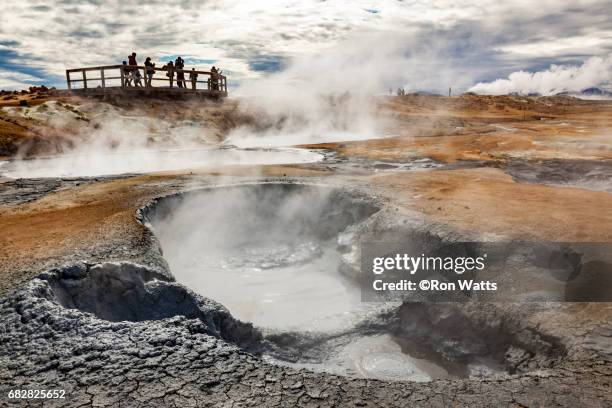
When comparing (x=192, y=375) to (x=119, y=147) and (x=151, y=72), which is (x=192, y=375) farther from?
(x=151, y=72)

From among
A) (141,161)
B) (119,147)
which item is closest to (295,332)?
(141,161)

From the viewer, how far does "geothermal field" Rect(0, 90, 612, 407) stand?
336 centimetres

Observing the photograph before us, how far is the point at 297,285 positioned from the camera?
7.70 metres

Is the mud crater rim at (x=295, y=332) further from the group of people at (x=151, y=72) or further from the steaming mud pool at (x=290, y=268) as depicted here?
the group of people at (x=151, y=72)

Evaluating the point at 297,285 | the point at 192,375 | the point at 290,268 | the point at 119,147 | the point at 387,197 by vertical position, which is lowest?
the point at 297,285

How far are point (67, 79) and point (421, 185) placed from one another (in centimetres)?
1918

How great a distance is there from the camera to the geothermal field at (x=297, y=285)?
11.0 ft

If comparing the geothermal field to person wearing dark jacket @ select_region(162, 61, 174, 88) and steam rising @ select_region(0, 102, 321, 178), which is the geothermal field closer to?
steam rising @ select_region(0, 102, 321, 178)

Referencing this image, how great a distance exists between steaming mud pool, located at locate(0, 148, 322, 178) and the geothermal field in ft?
0.75

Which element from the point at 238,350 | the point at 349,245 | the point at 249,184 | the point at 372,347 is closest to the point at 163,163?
the point at 249,184

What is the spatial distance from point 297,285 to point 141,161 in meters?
9.11

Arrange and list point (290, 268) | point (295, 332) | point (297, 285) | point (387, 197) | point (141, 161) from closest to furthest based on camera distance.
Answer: point (295, 332) < point (297, 285) < point (290, 268) < point (387, 197) < point (141, 161)

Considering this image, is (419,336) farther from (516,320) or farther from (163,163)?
(163,163)

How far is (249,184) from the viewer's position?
9609mm
